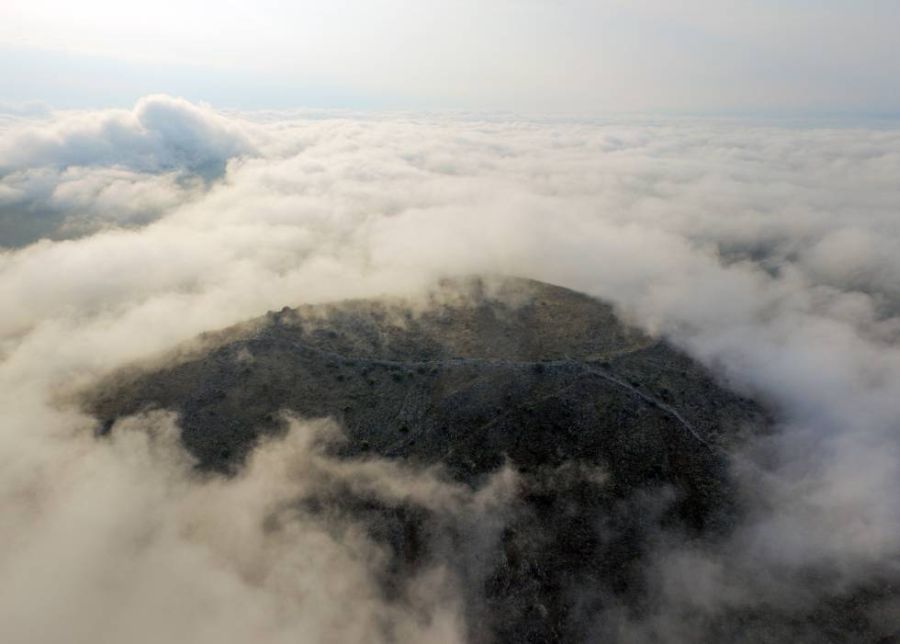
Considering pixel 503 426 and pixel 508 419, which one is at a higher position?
pixel 508 419

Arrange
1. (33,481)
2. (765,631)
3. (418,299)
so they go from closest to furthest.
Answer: (765,631), (33,481), (418,299)

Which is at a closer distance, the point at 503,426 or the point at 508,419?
the point at 503,426

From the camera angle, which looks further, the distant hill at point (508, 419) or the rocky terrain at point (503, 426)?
the distant hill at point (508, 419)

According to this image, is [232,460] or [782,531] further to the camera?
[232,460]

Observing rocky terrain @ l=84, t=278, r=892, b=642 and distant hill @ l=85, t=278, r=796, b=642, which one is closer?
rocky terrain @ l=84, t=278, r=892, b=642

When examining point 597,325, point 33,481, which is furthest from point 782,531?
point 33,481

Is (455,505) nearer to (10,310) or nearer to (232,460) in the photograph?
(232,460)

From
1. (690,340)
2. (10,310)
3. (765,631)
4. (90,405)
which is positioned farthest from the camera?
(10,310)

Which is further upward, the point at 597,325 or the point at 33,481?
the point at 597,325
